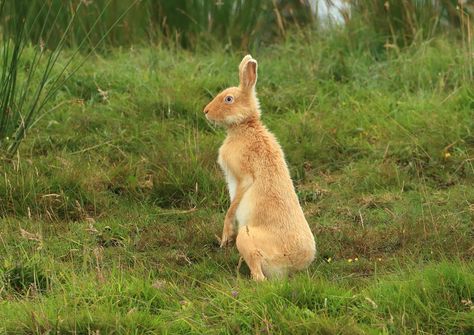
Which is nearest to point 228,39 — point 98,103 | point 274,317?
point 98,103

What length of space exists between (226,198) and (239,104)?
115 centimetres

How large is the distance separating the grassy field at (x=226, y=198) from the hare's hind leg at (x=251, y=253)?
0.30 metres

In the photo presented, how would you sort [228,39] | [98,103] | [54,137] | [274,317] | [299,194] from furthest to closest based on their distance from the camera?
[228,39], [98,103], [54,137], [299,194], [274,317]

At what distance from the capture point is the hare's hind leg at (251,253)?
612cm

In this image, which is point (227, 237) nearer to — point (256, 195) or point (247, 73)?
point (256, 195)

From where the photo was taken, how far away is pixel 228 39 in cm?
1080

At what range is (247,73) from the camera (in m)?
7.02

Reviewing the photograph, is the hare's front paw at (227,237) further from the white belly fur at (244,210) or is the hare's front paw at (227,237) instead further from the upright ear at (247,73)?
the upright ear at (247,73)

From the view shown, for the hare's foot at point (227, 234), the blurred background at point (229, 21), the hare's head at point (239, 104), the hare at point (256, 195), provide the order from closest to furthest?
the hare at point (256, 195) → the hare's foot at point (227, 234) → the hare's head at point (239, 104) → the blurred background at point (229, 21)

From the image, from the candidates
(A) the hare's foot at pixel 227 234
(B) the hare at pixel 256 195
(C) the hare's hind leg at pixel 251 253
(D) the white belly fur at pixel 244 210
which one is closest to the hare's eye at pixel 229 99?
(B) the hare at pixel 256 195

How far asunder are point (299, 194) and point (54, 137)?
2.15 metres

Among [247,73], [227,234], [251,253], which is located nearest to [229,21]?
[247,73]

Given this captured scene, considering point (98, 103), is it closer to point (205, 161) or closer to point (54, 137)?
point (54, 137)

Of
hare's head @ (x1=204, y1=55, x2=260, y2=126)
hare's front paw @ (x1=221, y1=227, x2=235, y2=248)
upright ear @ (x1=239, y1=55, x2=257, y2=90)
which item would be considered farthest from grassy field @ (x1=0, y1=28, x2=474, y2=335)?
upright ear @ (x1=239, y1=55, x2=257, y2=90)
